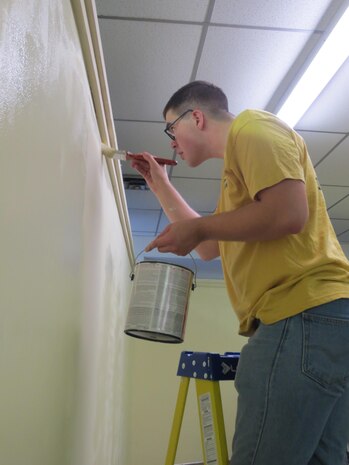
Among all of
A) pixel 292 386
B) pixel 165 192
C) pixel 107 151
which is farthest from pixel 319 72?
pixel 292 386

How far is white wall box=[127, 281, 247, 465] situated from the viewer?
3.45 m

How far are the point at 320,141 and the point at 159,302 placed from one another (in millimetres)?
2029

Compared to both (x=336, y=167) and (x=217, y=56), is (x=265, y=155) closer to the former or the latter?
(x=217, y=56)

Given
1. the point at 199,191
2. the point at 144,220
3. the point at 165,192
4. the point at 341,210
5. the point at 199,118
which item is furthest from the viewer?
the point at 144,220

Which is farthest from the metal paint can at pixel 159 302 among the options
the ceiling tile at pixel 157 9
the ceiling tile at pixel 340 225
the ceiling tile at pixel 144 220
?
the ceiling tile at pixel 340 225

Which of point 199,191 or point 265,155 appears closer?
point 265,155

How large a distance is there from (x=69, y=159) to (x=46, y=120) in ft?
0.54

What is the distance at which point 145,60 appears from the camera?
191 centimetres

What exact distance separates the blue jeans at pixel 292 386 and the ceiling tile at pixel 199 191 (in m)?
2.45

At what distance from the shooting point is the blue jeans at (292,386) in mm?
710

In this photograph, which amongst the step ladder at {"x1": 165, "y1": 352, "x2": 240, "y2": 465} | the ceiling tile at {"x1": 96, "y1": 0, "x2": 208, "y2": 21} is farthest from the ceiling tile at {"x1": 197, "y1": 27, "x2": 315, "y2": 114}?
the step ladder at {"x1": 165, "y1": 352, "x2": 240, "y2": 465}

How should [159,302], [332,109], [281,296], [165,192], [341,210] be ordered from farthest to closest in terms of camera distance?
1. [341,210]
2. [332,109]
3. [165,192]
4. [159,302]
5. [281,296]

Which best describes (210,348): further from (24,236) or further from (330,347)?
(24,236)

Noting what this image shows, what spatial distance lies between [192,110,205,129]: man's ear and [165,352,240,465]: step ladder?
667 millimetres
